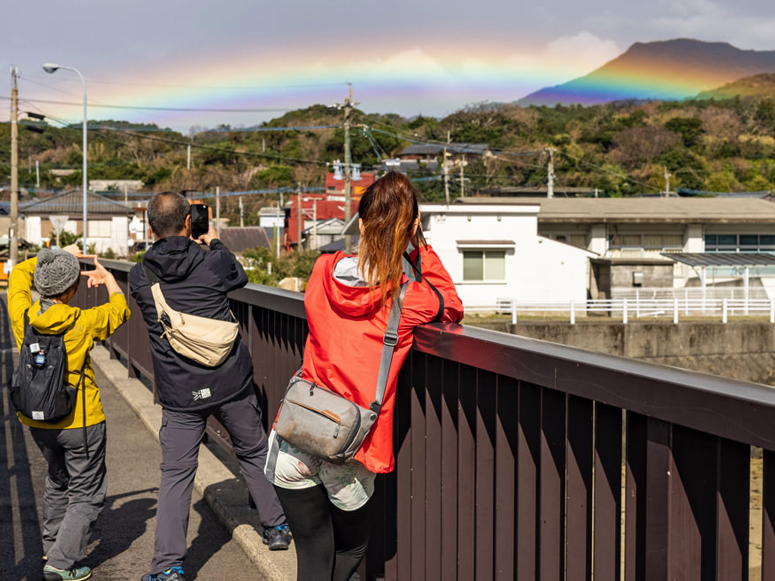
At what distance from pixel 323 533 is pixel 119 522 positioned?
247cm

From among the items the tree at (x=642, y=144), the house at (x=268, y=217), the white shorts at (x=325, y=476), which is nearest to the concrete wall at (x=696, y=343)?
the white shorts at (x=325, y=476)

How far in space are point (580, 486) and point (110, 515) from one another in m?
3.69

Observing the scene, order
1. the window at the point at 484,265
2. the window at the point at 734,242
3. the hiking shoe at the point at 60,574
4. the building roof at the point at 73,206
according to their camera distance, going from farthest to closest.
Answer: the building roof at the point at 73,206 → the window at the point at 734,242 → the window at the point at 484,265 → the hiking shoe at the point at 60,574

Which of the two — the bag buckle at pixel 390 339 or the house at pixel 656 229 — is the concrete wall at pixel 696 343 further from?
the bag buckle at pixel 390 339

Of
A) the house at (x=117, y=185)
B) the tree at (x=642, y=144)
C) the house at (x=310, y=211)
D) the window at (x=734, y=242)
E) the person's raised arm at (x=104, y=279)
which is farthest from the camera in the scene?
the house at (x=117, y=185)

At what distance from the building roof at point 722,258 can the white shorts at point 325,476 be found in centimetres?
3467

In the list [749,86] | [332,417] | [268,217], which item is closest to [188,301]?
[332,417]

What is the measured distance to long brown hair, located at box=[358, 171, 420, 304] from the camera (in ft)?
8.86

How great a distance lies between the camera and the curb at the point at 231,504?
413 centimetres

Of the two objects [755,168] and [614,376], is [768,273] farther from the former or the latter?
[755,168]

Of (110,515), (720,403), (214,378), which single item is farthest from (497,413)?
(110,515)

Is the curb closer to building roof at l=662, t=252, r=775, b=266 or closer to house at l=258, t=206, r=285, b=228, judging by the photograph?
building roof at l=662, t=252, r=775, b=266

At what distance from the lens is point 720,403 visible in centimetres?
167

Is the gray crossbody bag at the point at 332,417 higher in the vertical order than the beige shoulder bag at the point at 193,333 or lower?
lower
